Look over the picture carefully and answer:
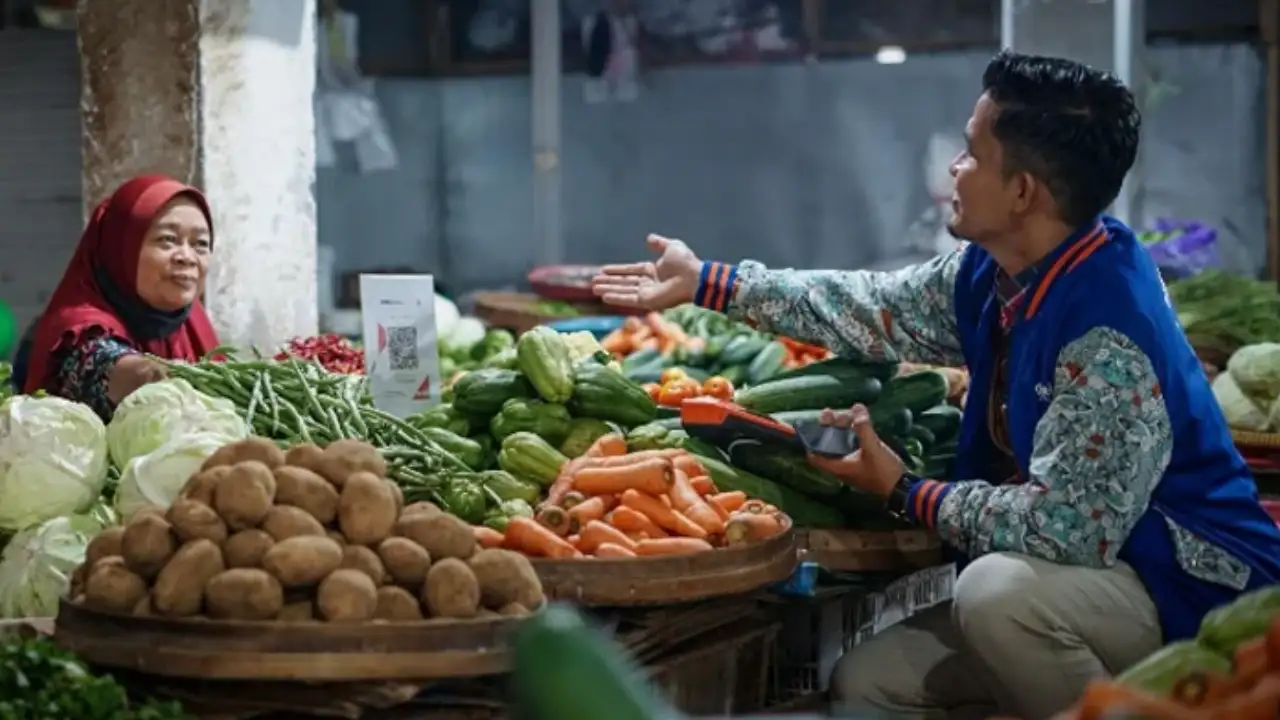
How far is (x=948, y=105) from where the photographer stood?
10.7 metres

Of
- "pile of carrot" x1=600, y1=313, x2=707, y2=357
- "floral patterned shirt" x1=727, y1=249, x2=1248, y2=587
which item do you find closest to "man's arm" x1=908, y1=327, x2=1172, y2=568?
"floral patterned shirt" x1=727, y1=249, x2=1248, y2=587

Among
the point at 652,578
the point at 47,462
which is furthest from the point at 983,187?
the point at 47,462

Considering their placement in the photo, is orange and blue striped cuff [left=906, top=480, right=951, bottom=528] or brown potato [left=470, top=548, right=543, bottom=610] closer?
brown potato [left=470, top=548, right=543, bottom=610]

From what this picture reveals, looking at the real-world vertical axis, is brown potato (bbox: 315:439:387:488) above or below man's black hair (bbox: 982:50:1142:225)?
below

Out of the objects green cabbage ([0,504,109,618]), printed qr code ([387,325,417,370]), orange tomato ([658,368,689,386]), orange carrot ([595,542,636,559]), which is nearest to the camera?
orange carrot ([595,542,636,559])

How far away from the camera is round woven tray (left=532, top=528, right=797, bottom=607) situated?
3697 millimetres

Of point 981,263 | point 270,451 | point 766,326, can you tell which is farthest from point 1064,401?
point 270,451

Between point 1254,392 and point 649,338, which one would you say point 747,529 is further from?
point 649,338

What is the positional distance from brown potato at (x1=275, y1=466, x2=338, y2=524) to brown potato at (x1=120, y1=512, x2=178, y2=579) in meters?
0.21

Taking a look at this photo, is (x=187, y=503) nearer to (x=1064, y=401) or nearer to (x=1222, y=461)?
(x=1064, y=401)

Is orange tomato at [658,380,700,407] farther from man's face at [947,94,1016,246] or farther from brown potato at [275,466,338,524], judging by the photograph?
brown potato at [275,466,338,524]

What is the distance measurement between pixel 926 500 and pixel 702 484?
1.85ft

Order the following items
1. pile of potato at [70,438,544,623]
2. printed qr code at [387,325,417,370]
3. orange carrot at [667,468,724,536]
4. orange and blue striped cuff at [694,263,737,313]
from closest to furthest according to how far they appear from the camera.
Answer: pile of potato at [70,438,544,623], orange carrot at [667,468,724,536], orange and blue striped cuff at [694,263,737,313], printed qr code at [387,325,417,370]

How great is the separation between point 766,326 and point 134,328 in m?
2.03
